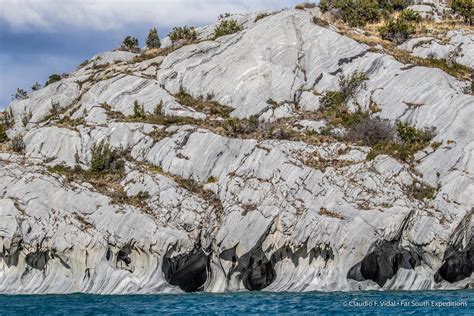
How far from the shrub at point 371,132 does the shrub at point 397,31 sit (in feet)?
73.6

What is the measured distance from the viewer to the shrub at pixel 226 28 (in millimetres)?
80562

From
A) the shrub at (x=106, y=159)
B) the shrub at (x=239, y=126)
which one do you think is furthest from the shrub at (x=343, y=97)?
the shrub at (x=106, y=159)

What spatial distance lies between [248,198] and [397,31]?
127 ft

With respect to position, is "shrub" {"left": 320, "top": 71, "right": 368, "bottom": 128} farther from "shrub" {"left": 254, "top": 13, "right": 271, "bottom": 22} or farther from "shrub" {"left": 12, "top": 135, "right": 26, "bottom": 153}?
"shrub" {"left": 12, "top": 135, "right": 26, "bottom": 153}

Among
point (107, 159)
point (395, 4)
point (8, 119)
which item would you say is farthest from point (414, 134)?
point (8, 119)

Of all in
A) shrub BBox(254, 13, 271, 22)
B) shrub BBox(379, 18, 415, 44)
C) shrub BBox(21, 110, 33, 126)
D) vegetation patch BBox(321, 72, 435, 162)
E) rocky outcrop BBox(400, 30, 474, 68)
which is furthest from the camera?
shrub BBox(254, 13, 271, 22)

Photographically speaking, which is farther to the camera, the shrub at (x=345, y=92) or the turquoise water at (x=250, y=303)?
the shrub at (x=345, y=92)

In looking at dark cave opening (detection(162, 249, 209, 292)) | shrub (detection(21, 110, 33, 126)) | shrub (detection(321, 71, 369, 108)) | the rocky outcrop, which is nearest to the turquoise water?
dark cave opening (detection(162, 249, 209, 292))

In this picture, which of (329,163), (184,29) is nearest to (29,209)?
(329,163)

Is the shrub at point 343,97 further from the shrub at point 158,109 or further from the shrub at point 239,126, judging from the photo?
the shrub at point 158,109

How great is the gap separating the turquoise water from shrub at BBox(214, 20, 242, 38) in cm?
4433

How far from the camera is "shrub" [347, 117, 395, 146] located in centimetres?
5636

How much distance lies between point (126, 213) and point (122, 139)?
13.3 meters

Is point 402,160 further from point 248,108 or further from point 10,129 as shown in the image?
point 10,129
